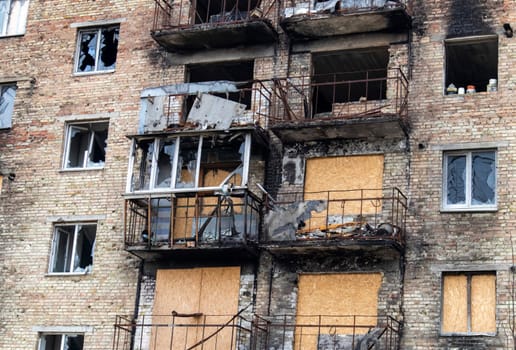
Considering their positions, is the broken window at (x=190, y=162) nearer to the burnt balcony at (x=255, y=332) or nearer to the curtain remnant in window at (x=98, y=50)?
the burnt balcony at (x=255, y=332)

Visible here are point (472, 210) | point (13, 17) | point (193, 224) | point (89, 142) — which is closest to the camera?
point (472, 210)

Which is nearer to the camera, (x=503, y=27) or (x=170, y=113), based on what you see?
(x=503, y=27)

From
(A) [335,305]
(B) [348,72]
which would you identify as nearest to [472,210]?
(A) [335,305]

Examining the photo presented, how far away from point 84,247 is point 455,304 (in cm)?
941

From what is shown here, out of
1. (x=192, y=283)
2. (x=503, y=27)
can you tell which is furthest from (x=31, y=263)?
(x=503, y=27)

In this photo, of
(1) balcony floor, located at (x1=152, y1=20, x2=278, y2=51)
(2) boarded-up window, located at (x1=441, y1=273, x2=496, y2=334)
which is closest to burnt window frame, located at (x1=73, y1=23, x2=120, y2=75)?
(1) balcony floor, located at (x1=152, y1=20, x2=278, y2=51)

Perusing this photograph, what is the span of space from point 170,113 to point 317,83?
372 centimetres

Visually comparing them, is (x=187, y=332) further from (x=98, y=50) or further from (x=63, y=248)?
(x=98, y=50)

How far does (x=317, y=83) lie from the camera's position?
Result: 27.4 m

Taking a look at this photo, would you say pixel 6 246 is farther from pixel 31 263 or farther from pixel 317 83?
pixel 317 83

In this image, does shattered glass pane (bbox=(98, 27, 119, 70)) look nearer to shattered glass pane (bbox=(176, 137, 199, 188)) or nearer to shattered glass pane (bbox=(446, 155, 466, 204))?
shattered glass pane (bbox=(176, 137, 199, 188))

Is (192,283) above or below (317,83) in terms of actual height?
below

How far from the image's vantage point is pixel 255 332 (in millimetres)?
24984

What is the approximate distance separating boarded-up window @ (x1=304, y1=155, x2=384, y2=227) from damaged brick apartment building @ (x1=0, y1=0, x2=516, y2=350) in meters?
0.05
